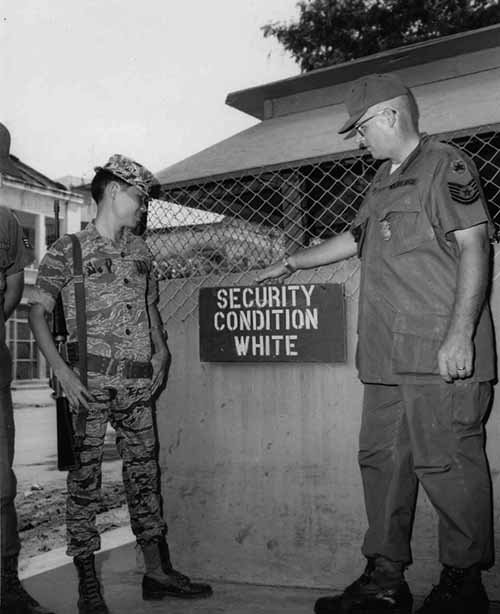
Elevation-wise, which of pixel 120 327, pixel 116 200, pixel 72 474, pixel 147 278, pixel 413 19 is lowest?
pixel 72 474

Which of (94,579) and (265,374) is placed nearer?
(94,579)

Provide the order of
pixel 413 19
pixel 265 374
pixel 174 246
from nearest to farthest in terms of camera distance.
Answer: pixel 265 374
pixel 174 246
pixel 413 19

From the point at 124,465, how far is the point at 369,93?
6.31ft

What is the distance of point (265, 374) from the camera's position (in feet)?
11.9

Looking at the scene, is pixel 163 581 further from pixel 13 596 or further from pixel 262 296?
pixel 262 296

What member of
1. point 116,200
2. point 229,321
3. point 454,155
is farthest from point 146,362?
point 454,155

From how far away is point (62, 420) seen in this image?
315 centimetres

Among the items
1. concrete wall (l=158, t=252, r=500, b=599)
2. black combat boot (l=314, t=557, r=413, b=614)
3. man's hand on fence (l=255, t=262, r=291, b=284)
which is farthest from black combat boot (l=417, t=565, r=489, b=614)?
man's hand on fence (l=255, t=262, r=291, b=284)

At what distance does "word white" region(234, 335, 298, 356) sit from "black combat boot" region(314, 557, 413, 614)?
3.32ft

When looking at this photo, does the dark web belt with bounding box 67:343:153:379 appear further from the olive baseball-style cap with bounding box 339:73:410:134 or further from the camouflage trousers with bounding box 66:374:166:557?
the olive baseball-style cap with bounding box 339:73:410:134

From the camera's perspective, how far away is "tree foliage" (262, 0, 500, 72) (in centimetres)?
1296

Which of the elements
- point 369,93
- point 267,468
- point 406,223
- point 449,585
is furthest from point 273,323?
point 449,585

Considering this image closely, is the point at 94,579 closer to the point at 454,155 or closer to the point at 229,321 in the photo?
the point at 229,321

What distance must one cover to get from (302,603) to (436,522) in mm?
679
